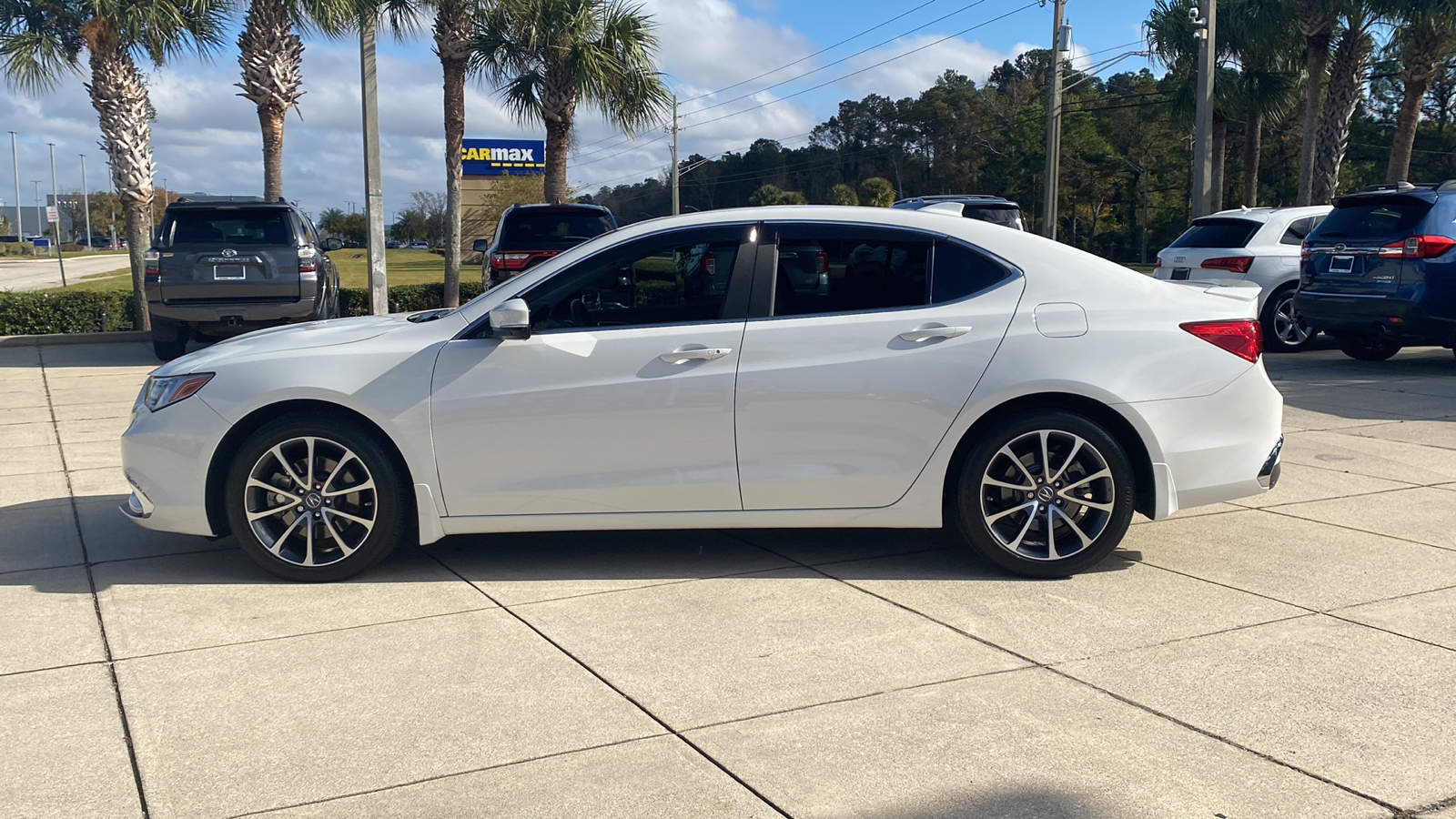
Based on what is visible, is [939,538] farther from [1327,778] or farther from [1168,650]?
[1327,778]

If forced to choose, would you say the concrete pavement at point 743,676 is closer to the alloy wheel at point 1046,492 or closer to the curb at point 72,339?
the alloy wheel at point 1046,492

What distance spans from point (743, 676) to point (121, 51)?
17.3 metres

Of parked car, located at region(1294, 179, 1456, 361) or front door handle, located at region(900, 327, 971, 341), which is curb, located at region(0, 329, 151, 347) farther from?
parked car, located at region(1294, 179, 1456, 361)

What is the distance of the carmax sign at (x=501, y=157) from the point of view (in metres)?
Result: 75.7

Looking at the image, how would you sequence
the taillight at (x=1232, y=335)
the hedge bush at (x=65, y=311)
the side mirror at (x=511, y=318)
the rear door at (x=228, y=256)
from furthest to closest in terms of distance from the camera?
the hedge bush at (x=65, y=311) → the rear door at (x=228, y=256) → the taillight at (x=1232, y=335) → the side mirror at (x=511, y=318)

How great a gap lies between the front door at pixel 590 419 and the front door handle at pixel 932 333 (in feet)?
2.40

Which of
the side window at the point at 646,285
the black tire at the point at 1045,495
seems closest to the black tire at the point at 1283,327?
the black tire at the point at 1045,495

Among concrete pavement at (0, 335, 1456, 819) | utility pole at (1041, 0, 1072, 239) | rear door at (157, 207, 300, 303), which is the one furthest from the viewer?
utility pole at (1041, 0, 1072, 239)

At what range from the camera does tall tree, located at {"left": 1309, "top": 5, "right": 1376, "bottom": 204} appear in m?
25.1

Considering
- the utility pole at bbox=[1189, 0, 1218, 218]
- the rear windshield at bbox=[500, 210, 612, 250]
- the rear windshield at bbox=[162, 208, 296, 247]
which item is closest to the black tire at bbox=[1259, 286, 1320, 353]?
the utility pole at bbox=[1189, 0, 1218, 218]

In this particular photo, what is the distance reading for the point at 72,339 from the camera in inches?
661

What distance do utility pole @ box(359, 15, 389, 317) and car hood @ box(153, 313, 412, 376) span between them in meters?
10.1

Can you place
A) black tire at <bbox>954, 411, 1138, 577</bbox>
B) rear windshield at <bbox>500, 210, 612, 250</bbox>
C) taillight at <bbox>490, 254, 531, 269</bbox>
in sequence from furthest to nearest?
1. rear windshield at <bbox>500, 210, 612, 250</bbox>
2. taillight at <bbox>490, 254, 531, 269</bbox>
3. black tire at <bbox>954, 411, 1138, 577</bbox>

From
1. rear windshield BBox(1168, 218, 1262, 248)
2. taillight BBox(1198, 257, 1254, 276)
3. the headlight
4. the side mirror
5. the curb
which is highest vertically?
rear windshield BBox(1168, 218, 1262, 248)
